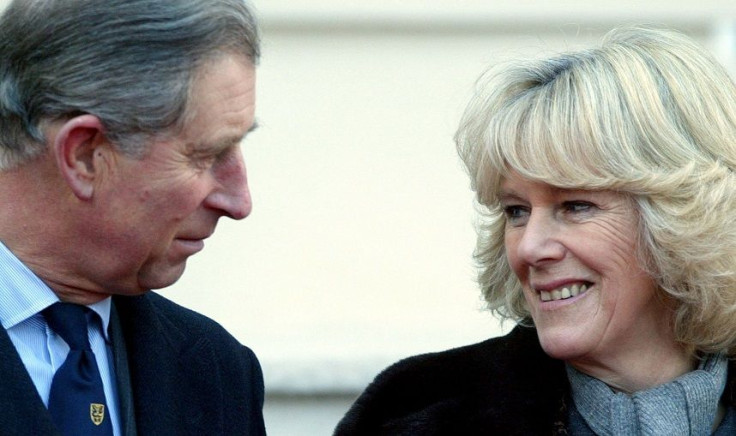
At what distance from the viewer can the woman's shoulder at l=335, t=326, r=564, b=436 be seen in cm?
374

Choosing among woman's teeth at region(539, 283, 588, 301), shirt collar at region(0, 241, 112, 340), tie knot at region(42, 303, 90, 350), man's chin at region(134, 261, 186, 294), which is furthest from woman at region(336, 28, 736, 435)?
shirt collar at region(0, 241, 112, 340)

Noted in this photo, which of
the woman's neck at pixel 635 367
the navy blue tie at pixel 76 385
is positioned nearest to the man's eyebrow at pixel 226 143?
the navy blue tie at pixel 76 385

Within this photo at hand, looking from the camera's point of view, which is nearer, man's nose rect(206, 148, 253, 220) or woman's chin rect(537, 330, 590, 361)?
man's nose rect(206, 148, 253, 220)

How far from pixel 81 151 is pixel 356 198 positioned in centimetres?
257

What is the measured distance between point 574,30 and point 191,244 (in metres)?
2.69

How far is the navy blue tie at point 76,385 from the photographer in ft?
10.3

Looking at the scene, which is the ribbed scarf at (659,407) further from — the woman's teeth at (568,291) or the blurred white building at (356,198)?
the blurred white building at (356,198)

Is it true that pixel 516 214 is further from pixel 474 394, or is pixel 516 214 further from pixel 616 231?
pixel 474 394

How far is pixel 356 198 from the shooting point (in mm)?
5664

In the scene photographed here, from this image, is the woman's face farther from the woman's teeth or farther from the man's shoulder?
the man's shoulder

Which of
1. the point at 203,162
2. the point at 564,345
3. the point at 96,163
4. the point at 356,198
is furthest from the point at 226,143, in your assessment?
the point at 356,198

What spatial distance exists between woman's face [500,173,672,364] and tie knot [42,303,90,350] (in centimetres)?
106

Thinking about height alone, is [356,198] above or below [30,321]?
above

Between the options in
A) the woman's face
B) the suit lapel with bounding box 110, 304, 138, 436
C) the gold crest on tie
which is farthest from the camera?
the woman's face
